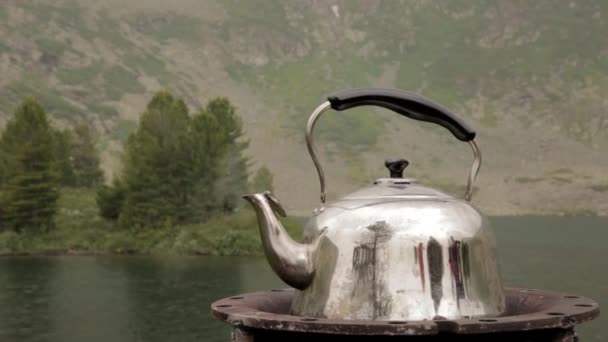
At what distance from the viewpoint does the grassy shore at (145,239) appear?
55000 mm

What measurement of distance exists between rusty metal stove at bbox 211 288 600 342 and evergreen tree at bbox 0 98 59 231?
5482 cm

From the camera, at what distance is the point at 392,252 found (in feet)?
15.9

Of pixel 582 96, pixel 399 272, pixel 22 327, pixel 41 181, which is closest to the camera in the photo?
pixel 399 272

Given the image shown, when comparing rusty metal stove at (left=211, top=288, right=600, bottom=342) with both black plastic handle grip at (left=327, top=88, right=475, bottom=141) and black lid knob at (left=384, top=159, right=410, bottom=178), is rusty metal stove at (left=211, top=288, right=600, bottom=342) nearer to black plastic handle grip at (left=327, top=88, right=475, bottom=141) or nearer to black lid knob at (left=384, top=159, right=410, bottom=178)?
black lid knob at (left=384, top=159, right=410, bottom=178)

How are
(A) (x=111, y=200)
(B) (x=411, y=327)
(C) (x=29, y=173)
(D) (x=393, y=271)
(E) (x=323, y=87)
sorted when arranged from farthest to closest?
(E) (x=323, y=87) < (A) (x=111, y=200) < (C) (x=29, y=173) < (D) (x=393, y=271) < (B) (x=411, y=327)

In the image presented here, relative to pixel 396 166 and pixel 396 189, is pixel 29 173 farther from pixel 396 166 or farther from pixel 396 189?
pixel 396 189

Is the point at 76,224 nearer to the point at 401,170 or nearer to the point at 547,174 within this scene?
the point at 401,170

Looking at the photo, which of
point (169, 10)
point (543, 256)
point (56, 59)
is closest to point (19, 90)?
point (56, 59)

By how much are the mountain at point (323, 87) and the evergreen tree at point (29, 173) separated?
6133 centimetres

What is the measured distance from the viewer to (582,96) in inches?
6791

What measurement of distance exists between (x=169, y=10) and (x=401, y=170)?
19516 cm

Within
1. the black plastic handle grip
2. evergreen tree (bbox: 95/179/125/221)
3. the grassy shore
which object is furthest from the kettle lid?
evergreen tree (bbox: 95/179/125/221)

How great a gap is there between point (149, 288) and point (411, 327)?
35338 millimetres

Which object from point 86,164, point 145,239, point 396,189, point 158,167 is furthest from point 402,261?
point 86,164
